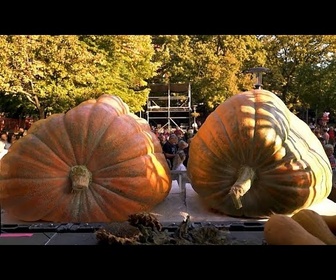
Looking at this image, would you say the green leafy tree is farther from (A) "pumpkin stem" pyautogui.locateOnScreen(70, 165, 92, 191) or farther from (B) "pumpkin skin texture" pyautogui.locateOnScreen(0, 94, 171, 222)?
(A) "pumpkin stem" pyautogui.locateOnScreen(70, 165, 92, 191)

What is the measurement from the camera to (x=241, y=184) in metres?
3.51

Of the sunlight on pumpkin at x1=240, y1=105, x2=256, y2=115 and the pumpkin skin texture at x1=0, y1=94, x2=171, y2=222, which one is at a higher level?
the sunlight on pumpkin at x1=240, y1=105, x2=256, y2=115

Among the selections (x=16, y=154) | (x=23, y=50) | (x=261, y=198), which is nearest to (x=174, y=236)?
(x=261, y=198)

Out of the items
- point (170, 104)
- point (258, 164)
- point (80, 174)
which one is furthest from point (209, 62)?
point (80, 174)

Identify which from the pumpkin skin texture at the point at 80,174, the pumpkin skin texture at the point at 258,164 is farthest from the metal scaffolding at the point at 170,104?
the pumpkin skin texture at the point at 80,174

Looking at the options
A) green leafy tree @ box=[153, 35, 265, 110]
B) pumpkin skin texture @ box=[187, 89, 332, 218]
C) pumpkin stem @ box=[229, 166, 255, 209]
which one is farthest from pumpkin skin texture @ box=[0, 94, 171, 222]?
green leafy tree @ box=[153, 35, 265, 110]

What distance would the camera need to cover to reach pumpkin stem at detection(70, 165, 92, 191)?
365 centimetres

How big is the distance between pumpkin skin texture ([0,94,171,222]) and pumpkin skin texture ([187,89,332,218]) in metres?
0.48

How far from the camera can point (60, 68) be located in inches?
581

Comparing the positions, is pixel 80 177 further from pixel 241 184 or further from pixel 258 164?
pixel 258 164

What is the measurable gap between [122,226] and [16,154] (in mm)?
2008

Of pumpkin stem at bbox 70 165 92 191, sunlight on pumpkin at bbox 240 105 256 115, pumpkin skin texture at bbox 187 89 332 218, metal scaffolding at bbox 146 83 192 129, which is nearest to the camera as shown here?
pumpkin stem at bbox 70 165 92 191

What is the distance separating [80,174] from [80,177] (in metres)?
0.04
